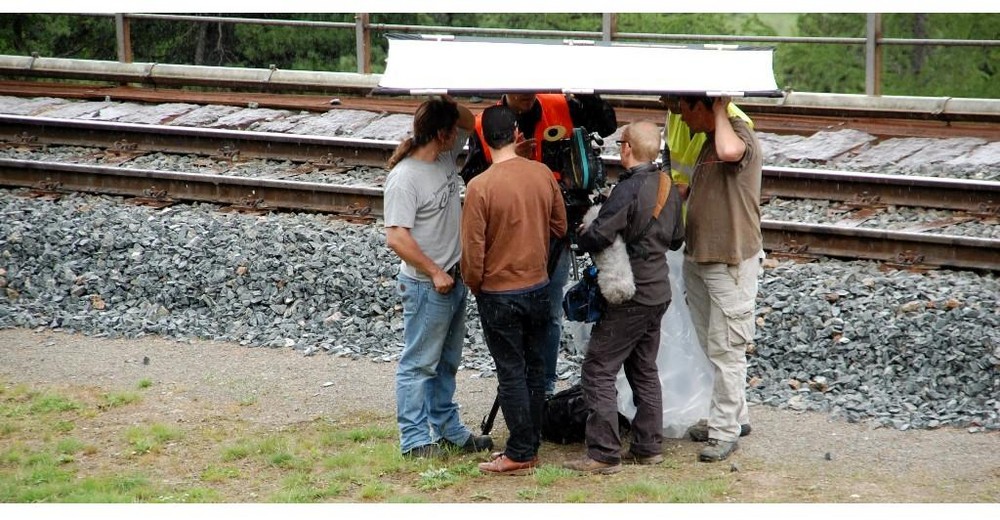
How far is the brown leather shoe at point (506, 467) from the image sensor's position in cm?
602

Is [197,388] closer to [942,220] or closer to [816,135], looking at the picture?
[942,220]

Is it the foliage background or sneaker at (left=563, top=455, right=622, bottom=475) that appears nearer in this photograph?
sneaker at (left=563, top=455, right=622, bottom=475)

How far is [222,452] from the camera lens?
6.43 meters

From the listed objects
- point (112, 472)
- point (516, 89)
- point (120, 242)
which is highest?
point (516, 89)

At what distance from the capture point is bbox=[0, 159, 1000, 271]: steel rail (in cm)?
871

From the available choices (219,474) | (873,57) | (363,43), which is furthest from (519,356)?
(363,43)

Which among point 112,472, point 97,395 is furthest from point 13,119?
point 112,472

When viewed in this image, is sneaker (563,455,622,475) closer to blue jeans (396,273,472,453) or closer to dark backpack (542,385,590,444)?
dark backpack (542,385,590,444)

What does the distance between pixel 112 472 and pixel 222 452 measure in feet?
1.78

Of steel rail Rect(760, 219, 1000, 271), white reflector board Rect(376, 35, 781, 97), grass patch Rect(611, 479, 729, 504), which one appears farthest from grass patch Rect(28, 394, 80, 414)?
steel rail Rect(760, 219, 1000, 271)

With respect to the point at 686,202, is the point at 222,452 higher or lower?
lower

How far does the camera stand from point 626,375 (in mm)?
6250

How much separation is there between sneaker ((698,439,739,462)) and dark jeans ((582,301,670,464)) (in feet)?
0.71

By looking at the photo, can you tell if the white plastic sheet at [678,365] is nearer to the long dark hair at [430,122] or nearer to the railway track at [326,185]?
the long dark hair at [430,122]
